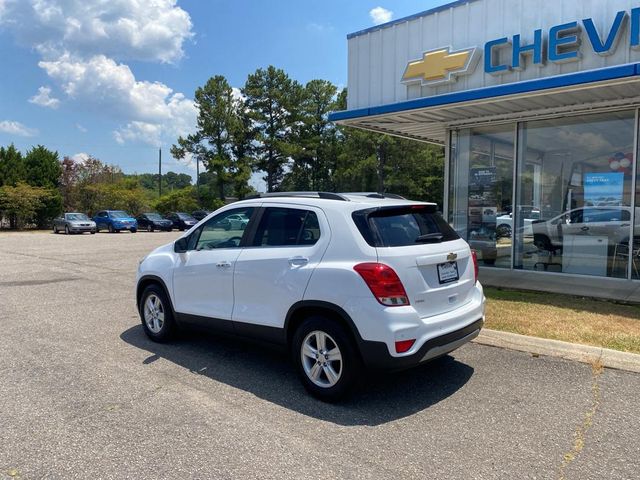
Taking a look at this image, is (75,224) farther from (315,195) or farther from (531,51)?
(315,195)

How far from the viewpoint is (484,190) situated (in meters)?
11.0

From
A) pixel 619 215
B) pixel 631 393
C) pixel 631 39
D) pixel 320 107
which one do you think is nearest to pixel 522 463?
pixel 631 393

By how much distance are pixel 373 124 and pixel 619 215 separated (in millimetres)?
5590

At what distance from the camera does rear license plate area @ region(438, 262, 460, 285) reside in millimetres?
4285

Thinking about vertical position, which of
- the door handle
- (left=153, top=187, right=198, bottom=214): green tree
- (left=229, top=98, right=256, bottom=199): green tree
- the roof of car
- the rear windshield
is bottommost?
the door handle

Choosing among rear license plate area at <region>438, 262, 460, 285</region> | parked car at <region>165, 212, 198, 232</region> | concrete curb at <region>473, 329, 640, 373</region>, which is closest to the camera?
rear license plate area at <region>438, 262, 460, 285</region>

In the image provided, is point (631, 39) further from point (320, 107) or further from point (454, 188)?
point (320, 107)

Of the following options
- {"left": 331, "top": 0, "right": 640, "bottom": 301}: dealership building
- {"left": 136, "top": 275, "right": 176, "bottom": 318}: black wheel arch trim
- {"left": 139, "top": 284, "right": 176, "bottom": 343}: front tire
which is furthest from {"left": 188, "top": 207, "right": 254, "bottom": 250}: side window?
{"left": 331, "top": 0, "right": 640, "bottom": 301}: dealership building

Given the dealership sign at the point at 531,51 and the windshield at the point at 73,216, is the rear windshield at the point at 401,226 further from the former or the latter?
the windshield at the point at 73,216

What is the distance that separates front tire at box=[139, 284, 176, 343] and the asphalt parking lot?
176 millimetres

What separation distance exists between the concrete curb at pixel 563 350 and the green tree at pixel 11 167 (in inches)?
1654

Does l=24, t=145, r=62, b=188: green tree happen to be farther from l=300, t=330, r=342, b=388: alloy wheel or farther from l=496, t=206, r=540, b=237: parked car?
l=300, t=330, r=342, b=388: alloy wheel

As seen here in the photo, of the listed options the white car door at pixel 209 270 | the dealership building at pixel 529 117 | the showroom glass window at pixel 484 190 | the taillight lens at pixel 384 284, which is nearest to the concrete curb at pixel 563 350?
the taillight lens at pixel 384 284

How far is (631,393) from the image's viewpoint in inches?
171
